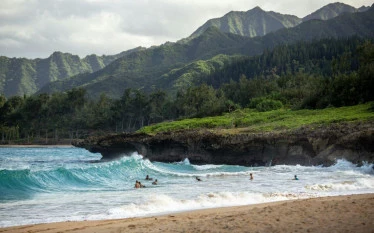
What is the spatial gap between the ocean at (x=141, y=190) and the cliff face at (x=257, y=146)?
1572mm

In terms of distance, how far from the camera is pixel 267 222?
38.9ft

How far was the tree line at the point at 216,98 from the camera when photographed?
55.5m

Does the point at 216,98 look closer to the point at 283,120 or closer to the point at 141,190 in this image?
the point at 283,120

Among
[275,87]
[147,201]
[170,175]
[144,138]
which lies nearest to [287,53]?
[275,87]

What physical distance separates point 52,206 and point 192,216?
25.4 feet

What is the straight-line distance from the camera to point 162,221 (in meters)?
13.6

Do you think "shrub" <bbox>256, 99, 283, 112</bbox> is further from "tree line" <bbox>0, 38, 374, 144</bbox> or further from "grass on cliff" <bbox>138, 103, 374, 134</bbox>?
"grass on cliff" <bbox>138, 103, 374, 134</bbox>

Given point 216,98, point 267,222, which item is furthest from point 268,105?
point 267,222

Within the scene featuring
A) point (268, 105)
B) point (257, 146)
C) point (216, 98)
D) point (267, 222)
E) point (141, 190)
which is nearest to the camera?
point (267, 222)

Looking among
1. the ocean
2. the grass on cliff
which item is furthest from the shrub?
the ocean

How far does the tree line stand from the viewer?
182 ft

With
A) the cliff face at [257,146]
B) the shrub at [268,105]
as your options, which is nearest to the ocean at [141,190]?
the cliff face at [257,146]

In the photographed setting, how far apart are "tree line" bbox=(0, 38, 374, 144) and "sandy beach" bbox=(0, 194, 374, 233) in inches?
1601

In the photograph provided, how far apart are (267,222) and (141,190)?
1377 cm
